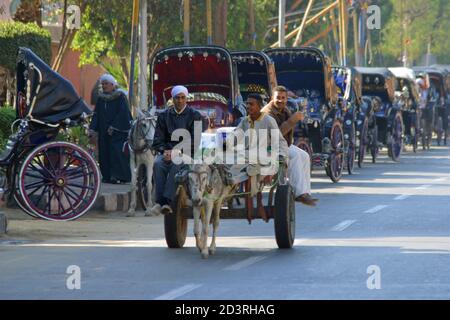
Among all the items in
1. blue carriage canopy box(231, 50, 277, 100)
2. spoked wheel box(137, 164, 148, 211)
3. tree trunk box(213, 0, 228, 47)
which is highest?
tree trunk box(213, 0, 228, 47)

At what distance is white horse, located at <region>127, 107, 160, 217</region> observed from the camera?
69.9ft

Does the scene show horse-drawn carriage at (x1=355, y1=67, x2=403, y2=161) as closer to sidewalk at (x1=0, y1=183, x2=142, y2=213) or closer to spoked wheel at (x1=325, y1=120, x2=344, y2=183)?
spoked wheel at (x1=325, y1=120, x2=344, y2=183)

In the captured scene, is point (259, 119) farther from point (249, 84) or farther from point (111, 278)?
point (249, 84)

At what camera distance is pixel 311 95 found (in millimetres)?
29844

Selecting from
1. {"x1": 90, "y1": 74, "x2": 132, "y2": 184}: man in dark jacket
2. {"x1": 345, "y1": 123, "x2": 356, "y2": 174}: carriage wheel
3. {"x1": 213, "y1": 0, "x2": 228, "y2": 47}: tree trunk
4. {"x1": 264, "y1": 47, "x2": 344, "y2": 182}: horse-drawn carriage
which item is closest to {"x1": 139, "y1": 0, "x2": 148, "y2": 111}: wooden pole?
{"x1": 264, "y1": 47, "x2": 344, "y2": 182}: horse-drawn carriage

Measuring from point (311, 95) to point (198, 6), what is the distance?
49.9ft

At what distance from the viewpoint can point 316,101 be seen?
2953cm

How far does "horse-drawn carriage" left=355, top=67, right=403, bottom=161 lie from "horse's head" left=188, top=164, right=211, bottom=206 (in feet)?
71.1

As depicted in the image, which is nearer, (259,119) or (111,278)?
(111,278)

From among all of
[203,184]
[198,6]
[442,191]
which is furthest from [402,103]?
[203,184]

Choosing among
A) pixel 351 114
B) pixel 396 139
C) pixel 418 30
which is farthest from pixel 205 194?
pixel 418 30

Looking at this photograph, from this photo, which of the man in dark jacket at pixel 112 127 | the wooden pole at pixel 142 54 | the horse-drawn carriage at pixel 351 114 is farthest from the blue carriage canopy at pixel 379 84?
the man in dark jacket at pixel 112 127

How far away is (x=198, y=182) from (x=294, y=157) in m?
2.46

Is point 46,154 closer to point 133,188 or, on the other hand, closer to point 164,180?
point 133,188
